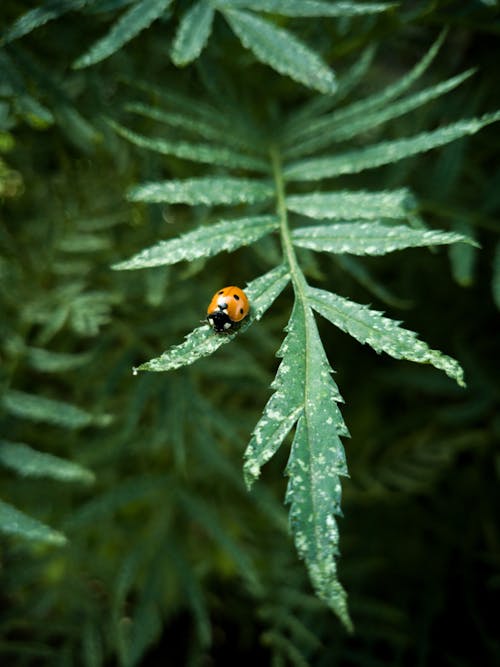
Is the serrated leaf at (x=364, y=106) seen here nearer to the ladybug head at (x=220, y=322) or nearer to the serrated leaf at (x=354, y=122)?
the serrated leaf at (x=354, y=122)

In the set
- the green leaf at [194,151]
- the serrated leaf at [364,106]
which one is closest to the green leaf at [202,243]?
the green leaf at [194,151]

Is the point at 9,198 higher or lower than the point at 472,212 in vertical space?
higher

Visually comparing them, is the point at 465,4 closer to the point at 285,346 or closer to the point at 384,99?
the point at 384,99

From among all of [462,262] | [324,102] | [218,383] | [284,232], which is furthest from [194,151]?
[218,383]

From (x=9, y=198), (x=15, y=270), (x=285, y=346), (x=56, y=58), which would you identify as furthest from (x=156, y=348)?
(x=285, y=346)

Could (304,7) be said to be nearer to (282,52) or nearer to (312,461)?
(282,52)

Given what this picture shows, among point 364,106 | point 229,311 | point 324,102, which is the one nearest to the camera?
point 229,311
